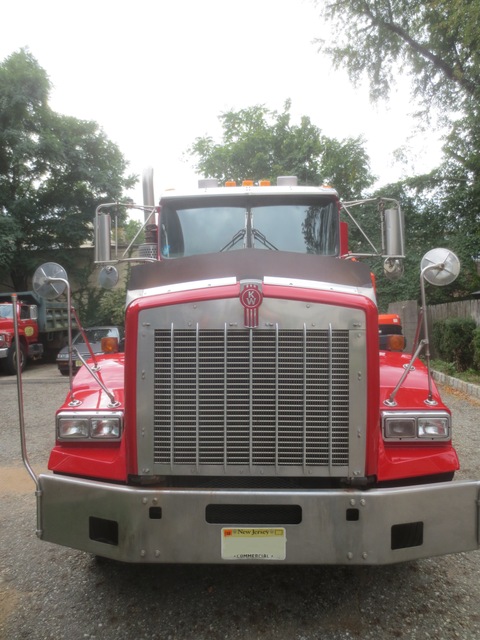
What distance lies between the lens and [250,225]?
15.3ft

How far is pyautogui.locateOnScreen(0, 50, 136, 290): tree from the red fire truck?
1881 centimetres

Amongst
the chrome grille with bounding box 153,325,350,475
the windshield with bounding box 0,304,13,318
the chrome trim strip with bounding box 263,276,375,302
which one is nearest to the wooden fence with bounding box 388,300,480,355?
the chrome trim strip with bounding box 263,276,375,302

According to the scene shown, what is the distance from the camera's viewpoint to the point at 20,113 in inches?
797

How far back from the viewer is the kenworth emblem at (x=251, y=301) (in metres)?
2.58

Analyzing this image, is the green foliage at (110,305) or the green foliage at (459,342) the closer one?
the green foliage at (459,342)

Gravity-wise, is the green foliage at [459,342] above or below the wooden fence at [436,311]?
below

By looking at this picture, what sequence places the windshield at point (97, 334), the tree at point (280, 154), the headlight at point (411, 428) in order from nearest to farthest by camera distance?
the headlight at point (411, 428)
the windshield at point (97, 334)
the tree at point (280, 154)

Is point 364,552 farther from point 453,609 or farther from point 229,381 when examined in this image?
point 229,381

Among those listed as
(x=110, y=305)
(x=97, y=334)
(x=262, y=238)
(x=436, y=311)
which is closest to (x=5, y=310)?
(x=97, y=334)

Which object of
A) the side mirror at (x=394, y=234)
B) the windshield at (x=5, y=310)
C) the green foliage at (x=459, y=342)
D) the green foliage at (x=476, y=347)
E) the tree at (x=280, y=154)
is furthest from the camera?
the tree at (x=280, y=154)

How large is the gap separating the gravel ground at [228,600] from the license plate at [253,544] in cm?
48

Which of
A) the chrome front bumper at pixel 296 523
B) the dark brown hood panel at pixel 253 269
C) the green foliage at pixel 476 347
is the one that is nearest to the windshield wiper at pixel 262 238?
the dark brown hood panel at pixel 253 269

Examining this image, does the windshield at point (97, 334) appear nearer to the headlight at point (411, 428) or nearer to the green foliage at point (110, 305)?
the green foliage at point (110, 305)

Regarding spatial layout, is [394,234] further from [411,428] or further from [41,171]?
[41,171]
